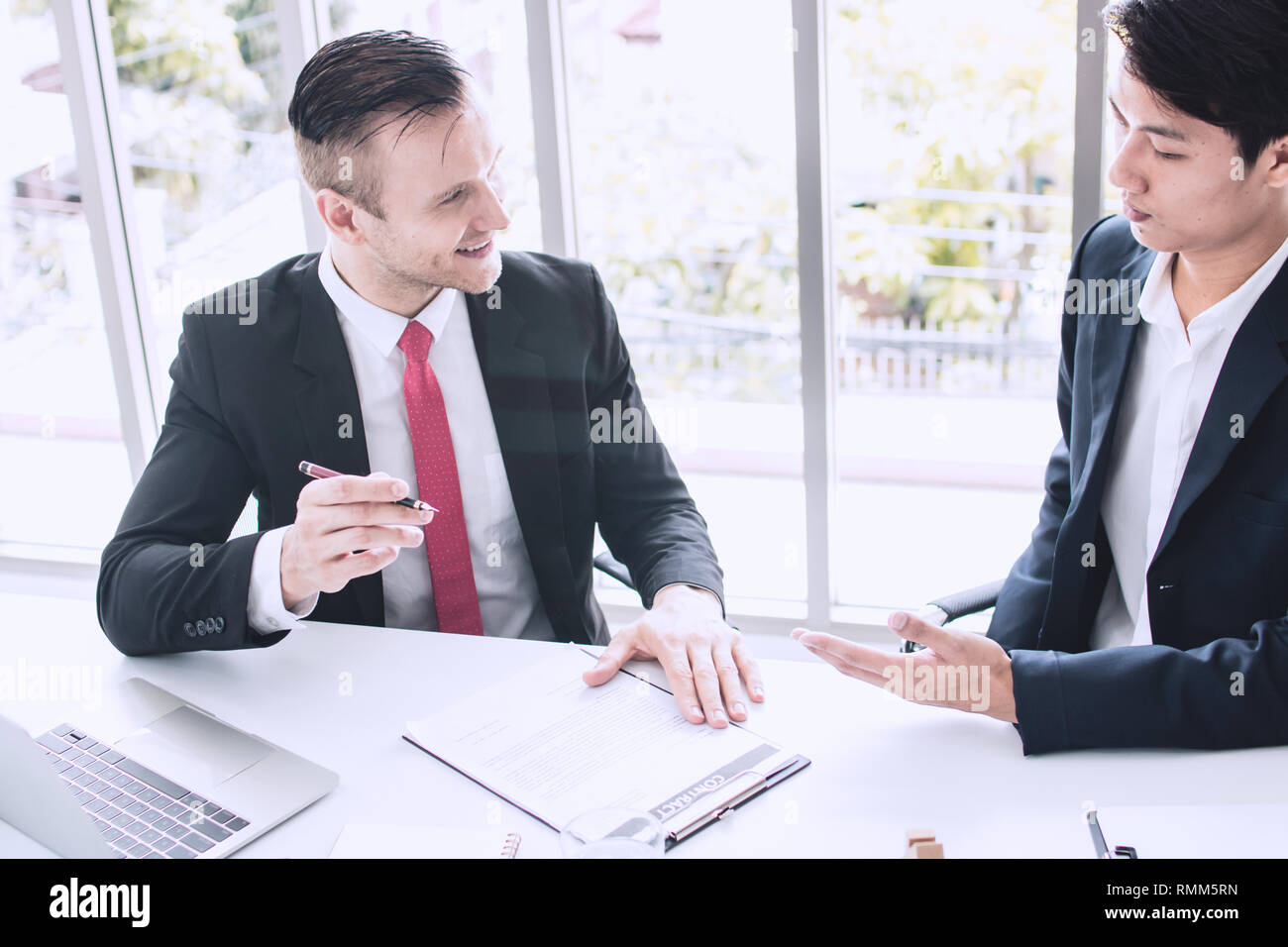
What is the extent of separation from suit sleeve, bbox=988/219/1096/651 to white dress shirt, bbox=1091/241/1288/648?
105 mm

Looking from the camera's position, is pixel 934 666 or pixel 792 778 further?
pixel 934 666

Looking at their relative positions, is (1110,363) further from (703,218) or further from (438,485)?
(703,218)

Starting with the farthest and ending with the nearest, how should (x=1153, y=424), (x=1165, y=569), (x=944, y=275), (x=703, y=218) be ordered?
(x=944, y=275), (x=703, y=218), (x=1153, y=424), (x=1165, y=569)

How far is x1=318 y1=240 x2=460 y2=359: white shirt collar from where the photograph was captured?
202cm

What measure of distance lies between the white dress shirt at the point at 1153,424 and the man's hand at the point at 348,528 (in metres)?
1.12

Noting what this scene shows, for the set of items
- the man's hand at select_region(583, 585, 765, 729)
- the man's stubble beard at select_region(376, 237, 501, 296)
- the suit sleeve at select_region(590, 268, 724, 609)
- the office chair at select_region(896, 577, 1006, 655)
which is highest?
the man's stubble beard at select_region(376, 237, 501, 296)

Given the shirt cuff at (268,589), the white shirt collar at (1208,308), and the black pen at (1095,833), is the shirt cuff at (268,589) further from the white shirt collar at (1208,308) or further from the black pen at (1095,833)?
the white shirt collar at (1208,308)

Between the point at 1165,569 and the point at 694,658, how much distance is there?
0.72 meters

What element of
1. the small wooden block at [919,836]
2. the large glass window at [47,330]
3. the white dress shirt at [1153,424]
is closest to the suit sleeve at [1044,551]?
the white dress shirt at [1153,424]

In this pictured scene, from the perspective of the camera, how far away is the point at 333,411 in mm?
1972

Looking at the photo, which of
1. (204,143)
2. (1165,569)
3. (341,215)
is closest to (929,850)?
(1165,569)

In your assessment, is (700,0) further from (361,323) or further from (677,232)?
(361,323)

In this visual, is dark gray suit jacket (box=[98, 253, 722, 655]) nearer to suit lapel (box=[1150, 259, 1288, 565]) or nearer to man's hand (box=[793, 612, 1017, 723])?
man's hand (box=[793, 612, 1017, 723])

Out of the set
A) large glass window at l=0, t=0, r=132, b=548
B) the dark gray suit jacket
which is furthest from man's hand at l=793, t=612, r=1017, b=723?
large glass window at l=0, t=0, r=132, b=548
